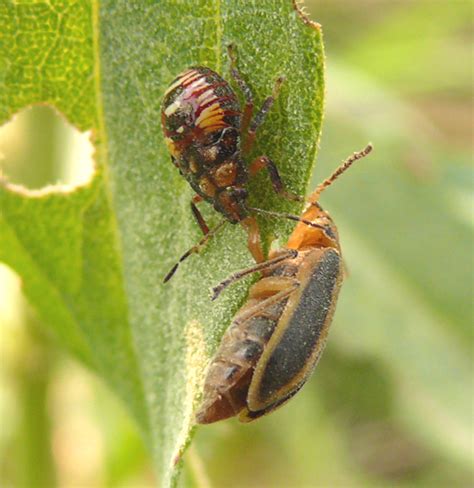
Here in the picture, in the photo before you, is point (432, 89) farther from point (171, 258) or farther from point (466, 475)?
point (171, 258)

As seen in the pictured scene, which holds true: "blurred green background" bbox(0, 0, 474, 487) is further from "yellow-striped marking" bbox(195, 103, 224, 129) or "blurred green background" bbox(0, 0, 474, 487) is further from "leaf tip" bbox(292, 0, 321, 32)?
"leaf tip" bbox(292, 0, 321, 32)

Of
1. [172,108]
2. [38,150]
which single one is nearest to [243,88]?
[172,108]

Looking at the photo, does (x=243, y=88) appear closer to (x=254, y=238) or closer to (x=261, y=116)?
(x=261, y=116)

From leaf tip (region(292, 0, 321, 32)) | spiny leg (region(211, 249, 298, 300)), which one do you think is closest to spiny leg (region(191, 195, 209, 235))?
spiny leg (region(211, 249, 298, 300))

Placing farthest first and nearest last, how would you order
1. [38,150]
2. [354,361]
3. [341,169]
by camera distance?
[354,361] → [38,150] → [341,169]

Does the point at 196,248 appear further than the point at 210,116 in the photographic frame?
No

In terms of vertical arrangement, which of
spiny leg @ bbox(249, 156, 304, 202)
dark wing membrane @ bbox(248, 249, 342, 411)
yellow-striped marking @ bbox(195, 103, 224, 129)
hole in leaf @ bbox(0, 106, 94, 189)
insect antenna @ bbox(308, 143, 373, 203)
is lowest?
hole in leaf @ bbox(0, 106, 94, 189)
